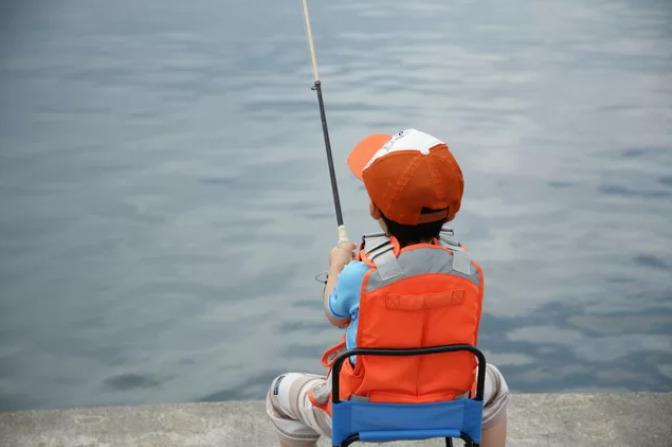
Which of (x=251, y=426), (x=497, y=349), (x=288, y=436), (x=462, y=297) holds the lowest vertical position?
(x=497, y=349)

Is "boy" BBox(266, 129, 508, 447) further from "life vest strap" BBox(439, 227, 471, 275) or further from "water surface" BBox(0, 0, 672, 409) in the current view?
"water surface" BBox(0, 0, 672, 409)

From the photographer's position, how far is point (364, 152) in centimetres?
212

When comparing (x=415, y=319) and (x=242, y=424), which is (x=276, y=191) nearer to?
(x=242, y=424)

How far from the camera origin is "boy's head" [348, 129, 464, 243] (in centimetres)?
196

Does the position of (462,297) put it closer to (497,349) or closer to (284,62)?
(497,349)

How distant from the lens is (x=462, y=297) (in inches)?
76.6

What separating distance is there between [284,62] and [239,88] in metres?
0.76

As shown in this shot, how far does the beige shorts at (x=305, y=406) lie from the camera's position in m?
2.15

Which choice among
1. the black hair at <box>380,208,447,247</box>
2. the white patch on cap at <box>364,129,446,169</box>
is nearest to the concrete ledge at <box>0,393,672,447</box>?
the black hair at <box>380,208,447,247</box>

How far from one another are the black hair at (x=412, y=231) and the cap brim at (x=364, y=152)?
0.40 ft

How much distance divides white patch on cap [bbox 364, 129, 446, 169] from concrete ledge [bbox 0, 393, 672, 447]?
3.44 feet

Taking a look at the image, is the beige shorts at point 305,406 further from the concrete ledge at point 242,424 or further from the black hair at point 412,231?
the concrete ledge at point 242,424

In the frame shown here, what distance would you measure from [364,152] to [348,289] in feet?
0.98

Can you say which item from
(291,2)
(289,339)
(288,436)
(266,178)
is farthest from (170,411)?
(291,2)
